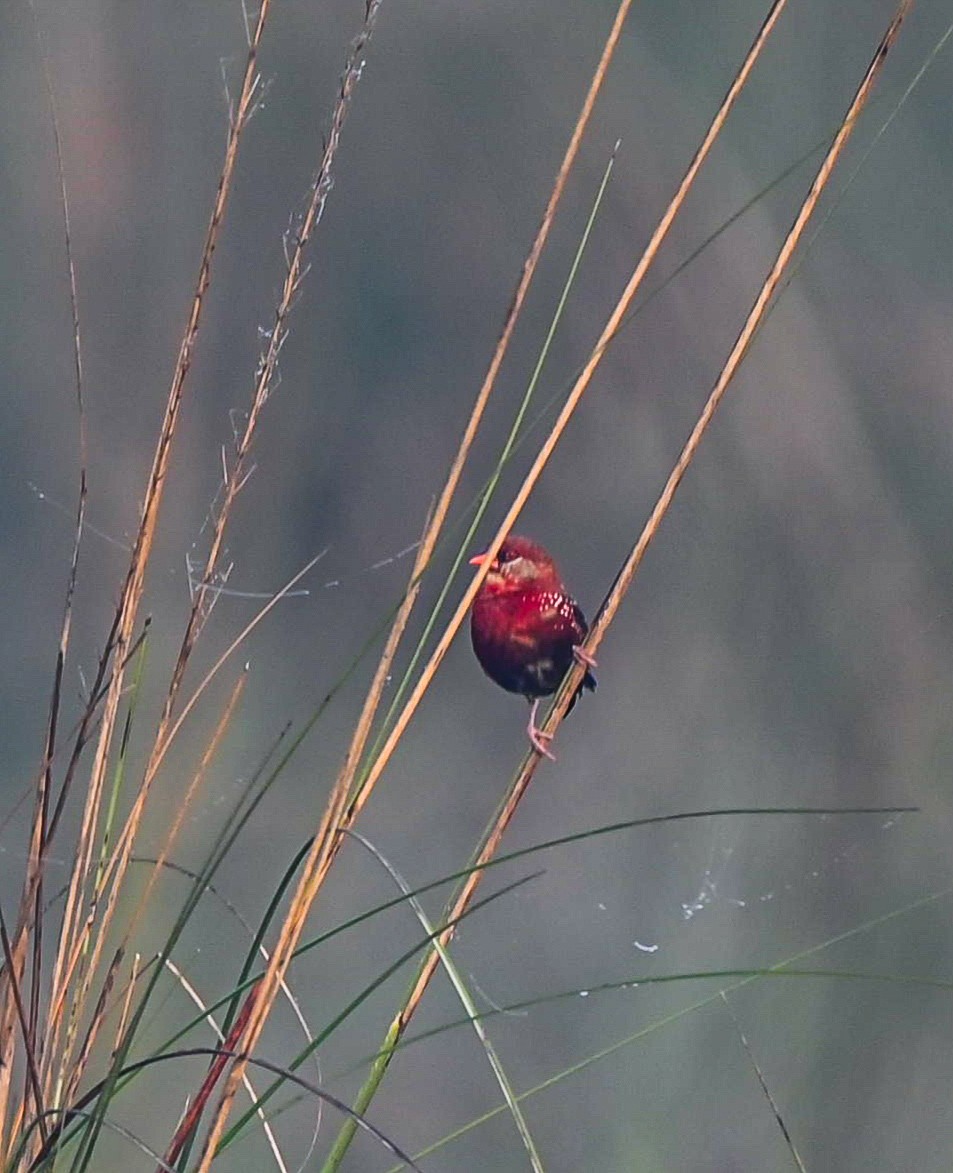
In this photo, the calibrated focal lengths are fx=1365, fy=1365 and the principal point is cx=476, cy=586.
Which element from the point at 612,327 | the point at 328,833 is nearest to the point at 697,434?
the point at 612,327

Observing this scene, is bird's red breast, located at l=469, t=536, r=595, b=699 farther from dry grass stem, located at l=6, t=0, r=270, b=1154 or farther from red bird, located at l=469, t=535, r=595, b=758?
dry grass stem, located at l=6, t=0, r=270, b=1154

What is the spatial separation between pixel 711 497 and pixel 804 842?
319 mm

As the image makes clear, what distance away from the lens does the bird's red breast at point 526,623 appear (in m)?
1.22

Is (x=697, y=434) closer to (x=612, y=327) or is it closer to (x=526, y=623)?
(x=612, y=327)

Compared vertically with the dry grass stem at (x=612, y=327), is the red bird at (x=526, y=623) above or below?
below

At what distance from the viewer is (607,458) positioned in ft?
4.04

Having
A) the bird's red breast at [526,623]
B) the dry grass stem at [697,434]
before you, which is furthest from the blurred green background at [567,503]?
the dry grass stem at [697,434]

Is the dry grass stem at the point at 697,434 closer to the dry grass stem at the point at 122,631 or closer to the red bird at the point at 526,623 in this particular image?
the dry grass stem at the point at 122,631

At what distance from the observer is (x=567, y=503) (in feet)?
4.08

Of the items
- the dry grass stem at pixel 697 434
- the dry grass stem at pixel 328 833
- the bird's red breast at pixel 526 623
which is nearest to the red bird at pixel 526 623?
the bird's red breast at pixel 526 623

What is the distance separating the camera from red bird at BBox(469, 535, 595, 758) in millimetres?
1220

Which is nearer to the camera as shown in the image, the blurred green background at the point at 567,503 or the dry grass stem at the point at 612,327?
the dry grass stem at the point at 612,327

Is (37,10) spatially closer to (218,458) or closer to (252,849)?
(218,458)

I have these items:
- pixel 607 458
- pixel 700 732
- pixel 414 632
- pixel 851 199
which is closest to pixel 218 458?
pixel 414 632
